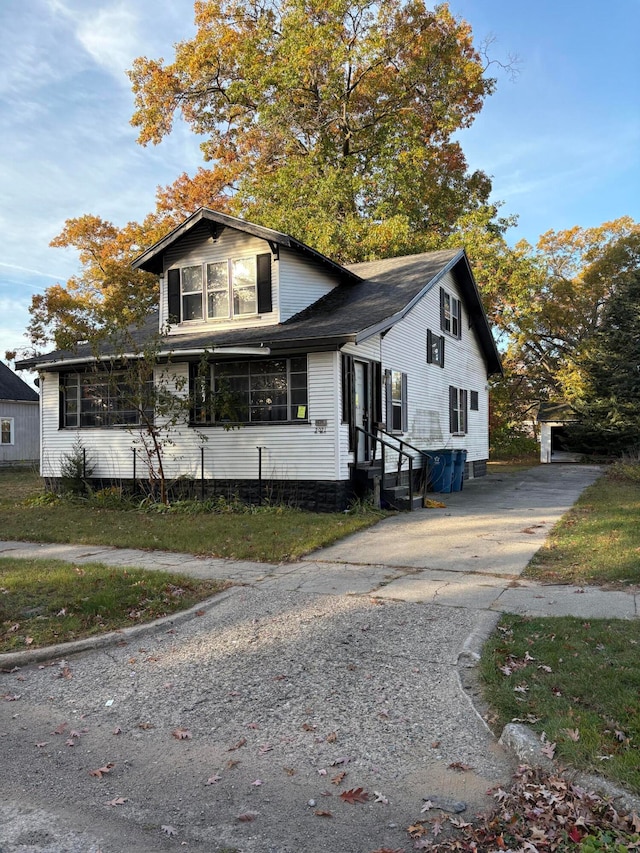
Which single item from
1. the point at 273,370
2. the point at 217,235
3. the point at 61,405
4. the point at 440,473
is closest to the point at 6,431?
the point at 61,405

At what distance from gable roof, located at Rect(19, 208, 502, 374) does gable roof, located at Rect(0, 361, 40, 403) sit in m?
15.5

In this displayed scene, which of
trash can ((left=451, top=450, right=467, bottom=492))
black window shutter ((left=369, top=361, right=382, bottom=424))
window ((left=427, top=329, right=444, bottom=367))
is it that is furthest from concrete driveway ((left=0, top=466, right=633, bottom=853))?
window ((left=427, top=329, right=444, bottom=367))

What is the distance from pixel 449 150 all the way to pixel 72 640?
97.1 feet

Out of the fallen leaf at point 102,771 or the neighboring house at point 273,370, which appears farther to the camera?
the neighboring house at point 273,370

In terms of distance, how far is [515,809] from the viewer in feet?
Answer: 9.50

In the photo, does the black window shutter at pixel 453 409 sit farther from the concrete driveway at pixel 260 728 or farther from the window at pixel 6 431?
the window at pixel 6 431

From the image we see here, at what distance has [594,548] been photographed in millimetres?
8547

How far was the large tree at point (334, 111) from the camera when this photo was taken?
24719 millimetres

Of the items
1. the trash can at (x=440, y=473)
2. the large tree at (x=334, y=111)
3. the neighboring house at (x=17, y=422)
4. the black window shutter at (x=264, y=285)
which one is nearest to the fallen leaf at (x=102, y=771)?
the black window shutter at (x=264, y=285)

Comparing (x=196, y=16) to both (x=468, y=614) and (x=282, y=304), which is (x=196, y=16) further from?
(x=468, y=614)

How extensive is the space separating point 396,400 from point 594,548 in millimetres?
7480

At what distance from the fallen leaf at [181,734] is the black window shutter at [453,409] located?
16.7 m

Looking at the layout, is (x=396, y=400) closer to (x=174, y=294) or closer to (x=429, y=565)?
(x=174, y=294)

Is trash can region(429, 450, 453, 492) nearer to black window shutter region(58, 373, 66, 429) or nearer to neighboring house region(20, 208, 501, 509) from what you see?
neighboring house region(20, 208, 501, 509)
